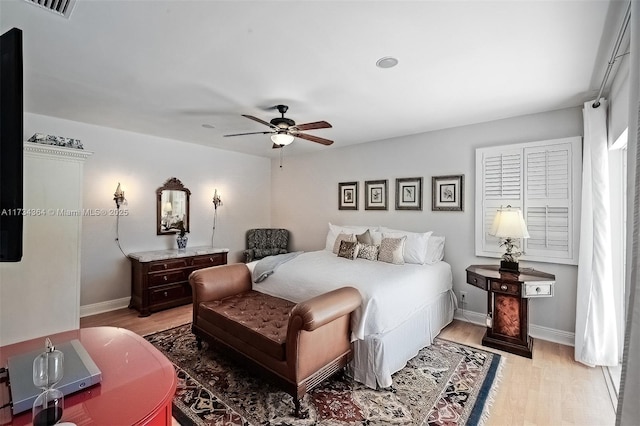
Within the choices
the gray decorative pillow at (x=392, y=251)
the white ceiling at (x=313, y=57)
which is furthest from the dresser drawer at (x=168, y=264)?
the gray decorative pillow at (x=392, y=251)

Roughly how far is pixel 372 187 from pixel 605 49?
3069 millimetres

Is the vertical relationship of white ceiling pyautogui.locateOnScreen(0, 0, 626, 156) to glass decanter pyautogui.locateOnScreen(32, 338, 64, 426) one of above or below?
above

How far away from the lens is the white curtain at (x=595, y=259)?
105 inches

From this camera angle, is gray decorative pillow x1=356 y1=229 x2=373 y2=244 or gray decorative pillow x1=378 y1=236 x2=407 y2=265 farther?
gray decorative pillow x1=356 y1=229 x2=373 y2=244

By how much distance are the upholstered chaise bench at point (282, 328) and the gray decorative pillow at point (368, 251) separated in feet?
4.18

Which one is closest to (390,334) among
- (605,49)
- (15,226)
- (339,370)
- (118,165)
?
(339,370)

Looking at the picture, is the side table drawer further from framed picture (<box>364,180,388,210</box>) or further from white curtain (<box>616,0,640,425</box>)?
white curtain (<box>616,0,640,425</box>)

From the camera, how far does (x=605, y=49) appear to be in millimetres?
2086

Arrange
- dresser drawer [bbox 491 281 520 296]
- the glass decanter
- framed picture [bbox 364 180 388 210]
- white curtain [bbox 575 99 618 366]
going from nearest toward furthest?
the glass decanter
white curtain [bbox 575 99 618 366]
dresser drawer [bbox 491 281 520 296]
framed picture [bbox 364 180 388 210]

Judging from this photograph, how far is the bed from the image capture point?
2.44 metres

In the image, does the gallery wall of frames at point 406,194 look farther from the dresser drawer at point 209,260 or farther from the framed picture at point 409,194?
the dresser drawer at point 209,260

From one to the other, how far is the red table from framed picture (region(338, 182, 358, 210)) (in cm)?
392

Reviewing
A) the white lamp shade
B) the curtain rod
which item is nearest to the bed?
the white lamp shade

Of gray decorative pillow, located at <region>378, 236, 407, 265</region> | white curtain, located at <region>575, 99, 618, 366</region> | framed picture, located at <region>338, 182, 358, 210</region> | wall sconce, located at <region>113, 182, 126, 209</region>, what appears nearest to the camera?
white curtain, located at <region>575, 99, 618, 366</region>
